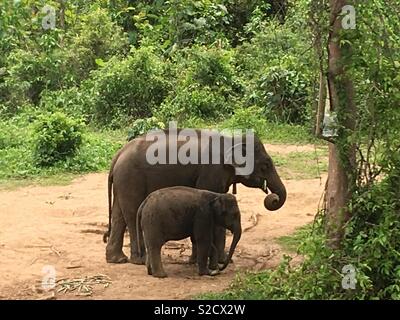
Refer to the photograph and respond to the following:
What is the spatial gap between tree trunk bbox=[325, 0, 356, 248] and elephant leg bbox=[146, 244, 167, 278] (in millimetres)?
1479

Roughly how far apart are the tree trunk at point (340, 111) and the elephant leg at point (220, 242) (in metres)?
1.18

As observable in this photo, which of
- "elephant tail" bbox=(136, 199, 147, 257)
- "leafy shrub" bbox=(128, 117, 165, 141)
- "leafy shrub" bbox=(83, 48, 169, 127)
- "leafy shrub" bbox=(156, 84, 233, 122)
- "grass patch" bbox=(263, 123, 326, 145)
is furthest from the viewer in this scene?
"leafy shrub" bbox=(83, 48, 169, 127)

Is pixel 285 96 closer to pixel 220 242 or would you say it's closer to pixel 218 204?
pixel 220 242

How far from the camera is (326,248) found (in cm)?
570

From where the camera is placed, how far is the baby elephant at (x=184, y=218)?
6566mm

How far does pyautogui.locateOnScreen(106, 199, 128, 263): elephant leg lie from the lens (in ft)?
23.8

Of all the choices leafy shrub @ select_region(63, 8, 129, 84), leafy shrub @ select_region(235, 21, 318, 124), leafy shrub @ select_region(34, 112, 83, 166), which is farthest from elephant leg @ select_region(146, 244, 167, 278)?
leafy shrub @ select_region(63, 8, 129, 84)

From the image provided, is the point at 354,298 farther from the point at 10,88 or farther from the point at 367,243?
the point at 10,88

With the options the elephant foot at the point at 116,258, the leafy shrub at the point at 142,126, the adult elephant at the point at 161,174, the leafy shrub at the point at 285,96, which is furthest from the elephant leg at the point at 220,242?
the leafy shrub at the point at 285,96

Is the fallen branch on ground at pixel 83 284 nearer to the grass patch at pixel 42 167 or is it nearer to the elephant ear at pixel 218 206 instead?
the elephant ear at pixel 218 206

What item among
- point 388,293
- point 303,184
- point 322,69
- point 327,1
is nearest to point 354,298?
point 388,293

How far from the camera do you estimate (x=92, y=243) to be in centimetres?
795

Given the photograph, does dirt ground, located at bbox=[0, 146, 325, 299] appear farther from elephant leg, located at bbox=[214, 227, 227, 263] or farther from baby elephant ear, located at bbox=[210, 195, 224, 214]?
baby elephant ear, located at bbox=[210, 195, 224, 214]

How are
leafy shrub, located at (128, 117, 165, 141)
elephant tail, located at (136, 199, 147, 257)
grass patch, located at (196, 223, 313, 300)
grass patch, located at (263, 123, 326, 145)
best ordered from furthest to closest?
1. grass patch, located at (263, 123, 326, 145)
2. leafy shrub, located at (128, 117, 165, 141)
3. elephant tail, located at (136, 199, 147, 257)
4. grass patch, located at (196, 223, 313, 300)
